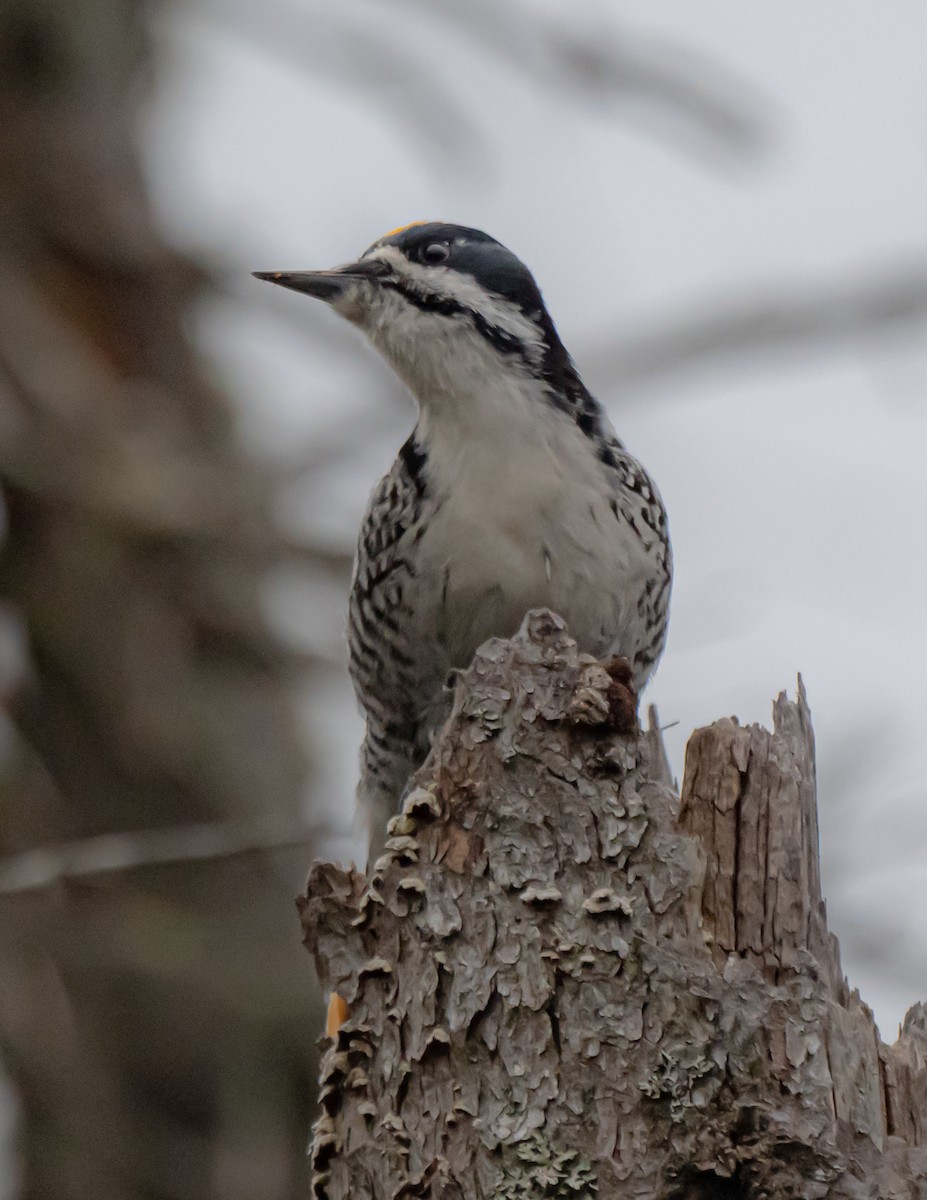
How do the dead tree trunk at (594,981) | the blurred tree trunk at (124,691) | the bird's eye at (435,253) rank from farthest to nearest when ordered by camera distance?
the blurred tree trunk at (124,691)
the bird's eye at (435,253)
the dead tree trunk at (594,981)

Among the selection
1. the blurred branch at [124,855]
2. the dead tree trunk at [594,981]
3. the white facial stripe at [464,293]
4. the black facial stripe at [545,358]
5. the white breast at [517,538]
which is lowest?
the dead tree trunk at [594,981]

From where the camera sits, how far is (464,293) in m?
4.06

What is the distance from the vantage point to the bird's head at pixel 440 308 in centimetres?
399

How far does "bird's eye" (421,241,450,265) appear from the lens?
4.11 m

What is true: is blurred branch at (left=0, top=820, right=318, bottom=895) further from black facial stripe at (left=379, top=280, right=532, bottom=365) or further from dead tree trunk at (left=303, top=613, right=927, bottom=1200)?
black facial stripe at (left=379, top=280, right=532, bottom=365)

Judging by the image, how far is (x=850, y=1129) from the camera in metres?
2.54

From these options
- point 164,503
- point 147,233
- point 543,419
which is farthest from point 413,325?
point 147,233

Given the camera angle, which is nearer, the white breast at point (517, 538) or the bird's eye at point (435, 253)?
the white breast at point (517, 538)

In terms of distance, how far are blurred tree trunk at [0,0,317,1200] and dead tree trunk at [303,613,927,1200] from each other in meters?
1.91

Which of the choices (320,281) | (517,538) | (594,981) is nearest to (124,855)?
(517,538)

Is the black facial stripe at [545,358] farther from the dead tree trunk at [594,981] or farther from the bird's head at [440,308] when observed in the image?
the dead tree trunk at [594,981]

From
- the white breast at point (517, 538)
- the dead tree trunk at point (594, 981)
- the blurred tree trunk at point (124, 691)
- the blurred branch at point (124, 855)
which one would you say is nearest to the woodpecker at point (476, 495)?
the white breast at point (517, 538)

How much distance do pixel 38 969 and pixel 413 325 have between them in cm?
207

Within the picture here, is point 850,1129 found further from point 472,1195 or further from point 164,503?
point 164,503
